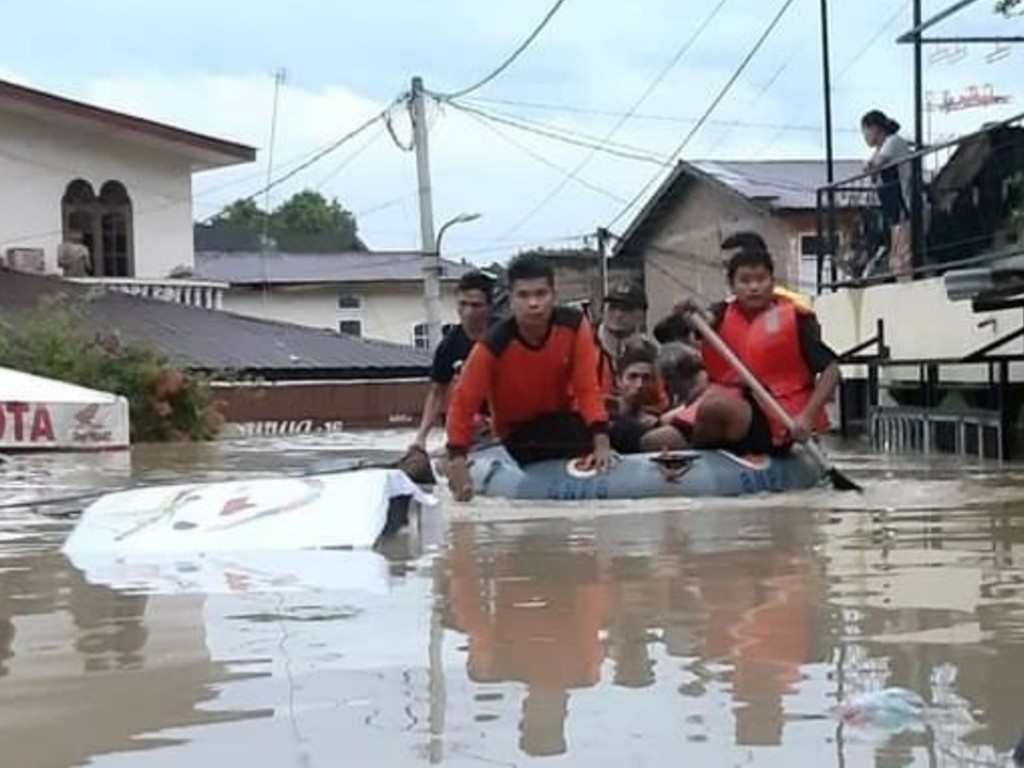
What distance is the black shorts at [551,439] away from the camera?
1094cm

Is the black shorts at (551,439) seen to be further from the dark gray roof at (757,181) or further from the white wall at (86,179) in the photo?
the dark gray roof at (757,181)

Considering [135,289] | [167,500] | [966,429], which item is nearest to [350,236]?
[135,289]

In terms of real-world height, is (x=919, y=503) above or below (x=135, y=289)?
below

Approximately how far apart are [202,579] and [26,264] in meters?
26.7

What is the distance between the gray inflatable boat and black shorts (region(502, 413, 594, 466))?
8cm

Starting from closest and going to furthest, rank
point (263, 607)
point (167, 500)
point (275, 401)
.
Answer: point (263, 607)
point (167, 500)
point (275, 401)

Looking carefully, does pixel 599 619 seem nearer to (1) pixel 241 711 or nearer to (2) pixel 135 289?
(1) pixel 241 711

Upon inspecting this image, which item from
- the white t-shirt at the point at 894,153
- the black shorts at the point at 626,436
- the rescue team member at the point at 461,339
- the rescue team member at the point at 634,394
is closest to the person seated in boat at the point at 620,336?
the rescue team member at the point at 634,394

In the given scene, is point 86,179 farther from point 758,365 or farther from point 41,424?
point 758,365

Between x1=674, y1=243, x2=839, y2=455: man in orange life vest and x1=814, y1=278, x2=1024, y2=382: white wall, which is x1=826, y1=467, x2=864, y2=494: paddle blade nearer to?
x1=674, y1=243, x2=839, y2=455: man in orange life vest

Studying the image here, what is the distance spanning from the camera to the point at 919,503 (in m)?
10.6

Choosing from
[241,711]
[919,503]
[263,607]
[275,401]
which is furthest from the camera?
[275,401]

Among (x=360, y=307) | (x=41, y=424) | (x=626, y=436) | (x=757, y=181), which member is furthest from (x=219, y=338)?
(x=360, y=307)

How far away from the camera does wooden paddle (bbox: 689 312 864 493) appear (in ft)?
35.5
